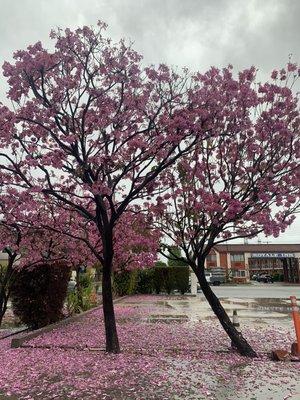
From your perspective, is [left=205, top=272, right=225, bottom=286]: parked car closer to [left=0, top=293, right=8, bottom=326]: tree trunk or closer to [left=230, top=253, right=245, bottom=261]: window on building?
[left=230, top=253, right=245, bottom=261]: window on building

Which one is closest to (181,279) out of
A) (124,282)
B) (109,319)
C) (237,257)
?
(124,282)

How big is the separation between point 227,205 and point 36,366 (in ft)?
13.8

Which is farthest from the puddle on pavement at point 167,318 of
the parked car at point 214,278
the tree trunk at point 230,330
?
the parked car at point 214,278

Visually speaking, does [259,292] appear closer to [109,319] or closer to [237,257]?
[109,319]

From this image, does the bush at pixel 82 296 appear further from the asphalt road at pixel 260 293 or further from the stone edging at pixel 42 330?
the asphalt road at pixel 260 293

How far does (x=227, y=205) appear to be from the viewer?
7.89 meters

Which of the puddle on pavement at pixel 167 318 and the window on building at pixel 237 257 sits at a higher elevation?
A: the window on building at pixel 237 257

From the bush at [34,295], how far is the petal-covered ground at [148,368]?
4.24 feet

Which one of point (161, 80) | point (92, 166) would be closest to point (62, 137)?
point (92, 166)

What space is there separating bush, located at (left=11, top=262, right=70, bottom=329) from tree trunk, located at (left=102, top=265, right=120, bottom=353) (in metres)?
3.52

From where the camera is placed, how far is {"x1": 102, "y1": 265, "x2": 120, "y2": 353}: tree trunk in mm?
8100

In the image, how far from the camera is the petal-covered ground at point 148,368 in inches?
225

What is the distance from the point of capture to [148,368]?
22.4ft

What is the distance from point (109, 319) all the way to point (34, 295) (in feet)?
13.0
